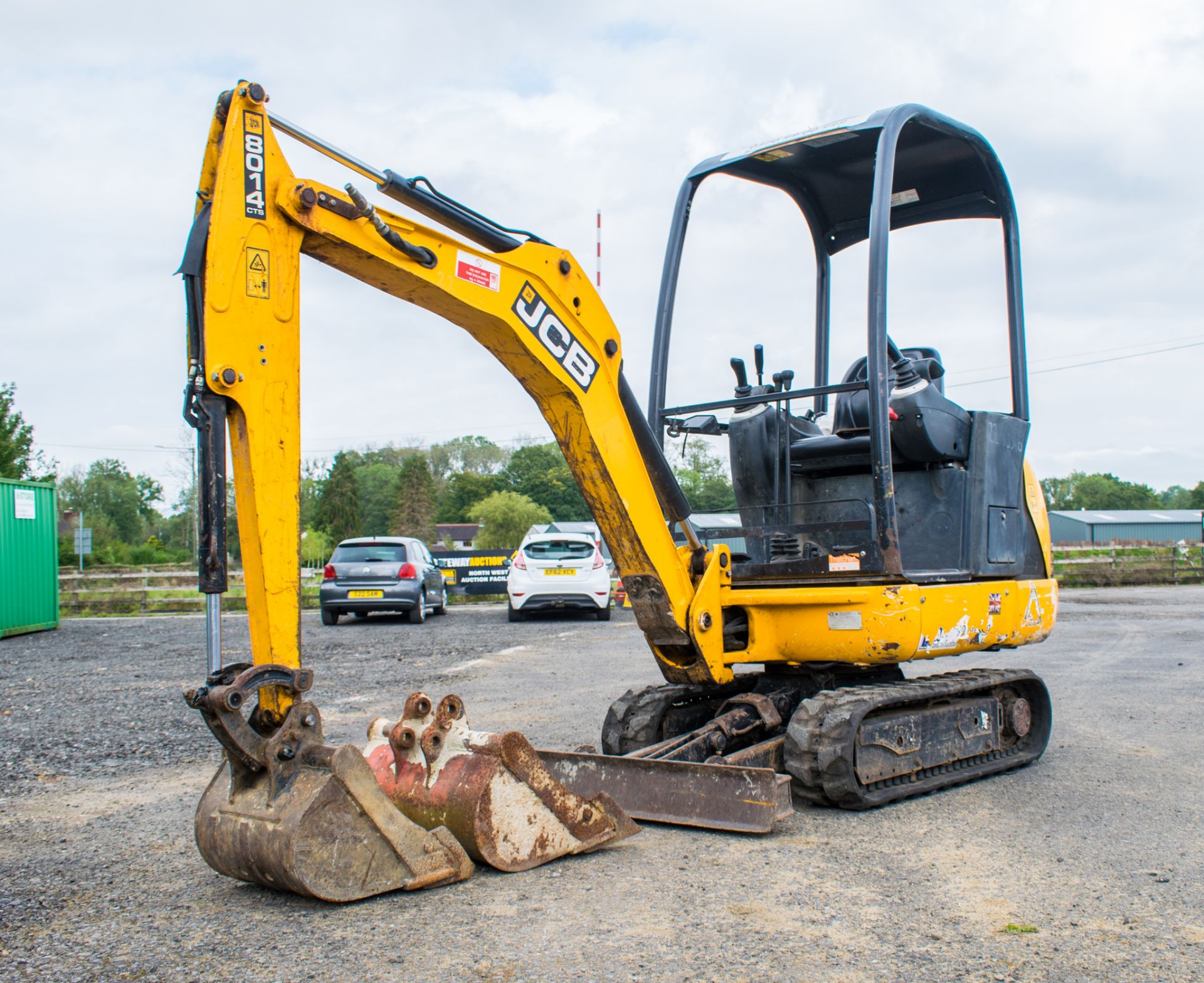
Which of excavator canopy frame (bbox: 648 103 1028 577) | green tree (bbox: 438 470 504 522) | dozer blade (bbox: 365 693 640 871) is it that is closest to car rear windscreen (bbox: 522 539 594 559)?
excavator canopy frame (bbox: 648 103 1028 577)

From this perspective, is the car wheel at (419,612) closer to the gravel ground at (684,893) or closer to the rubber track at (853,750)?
the gravel ground at (684,893)

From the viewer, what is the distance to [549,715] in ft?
26.9

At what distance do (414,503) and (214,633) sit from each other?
313 ft

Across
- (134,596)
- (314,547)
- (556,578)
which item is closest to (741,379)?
(556,578)

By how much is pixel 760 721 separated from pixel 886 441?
159 centimetres

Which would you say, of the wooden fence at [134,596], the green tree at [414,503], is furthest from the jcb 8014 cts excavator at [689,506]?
the green tree at [414,503]

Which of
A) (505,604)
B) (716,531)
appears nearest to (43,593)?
(505,604)

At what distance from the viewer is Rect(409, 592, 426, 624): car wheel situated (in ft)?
59.8

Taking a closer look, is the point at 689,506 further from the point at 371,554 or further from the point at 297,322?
the point at 371,554

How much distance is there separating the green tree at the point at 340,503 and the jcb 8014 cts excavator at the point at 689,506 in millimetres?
87748

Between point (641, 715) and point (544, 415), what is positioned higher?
point (544, 415)

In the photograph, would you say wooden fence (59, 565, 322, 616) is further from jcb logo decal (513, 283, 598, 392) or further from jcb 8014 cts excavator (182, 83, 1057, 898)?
jcb logo decal (513, 283, 598, 392)

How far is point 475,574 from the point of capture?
83.5ft

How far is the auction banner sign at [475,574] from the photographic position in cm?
2541
